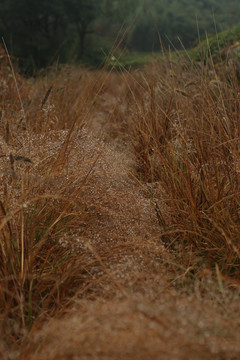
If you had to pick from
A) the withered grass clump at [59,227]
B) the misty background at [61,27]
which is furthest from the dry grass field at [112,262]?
the misty background at [61,27]

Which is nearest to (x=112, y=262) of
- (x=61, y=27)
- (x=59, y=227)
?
(x=59, y=227)

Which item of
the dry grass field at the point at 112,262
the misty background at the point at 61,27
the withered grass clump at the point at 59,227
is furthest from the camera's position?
the misty background at the point at 61,27

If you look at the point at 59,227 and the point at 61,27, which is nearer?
the point at 59,227

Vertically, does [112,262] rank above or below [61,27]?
above

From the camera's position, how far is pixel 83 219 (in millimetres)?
1480

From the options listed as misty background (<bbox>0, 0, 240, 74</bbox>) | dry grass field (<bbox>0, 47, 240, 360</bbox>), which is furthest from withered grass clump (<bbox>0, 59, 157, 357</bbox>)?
misty background (<bbox>0, 0, 240, 74</bbox>)

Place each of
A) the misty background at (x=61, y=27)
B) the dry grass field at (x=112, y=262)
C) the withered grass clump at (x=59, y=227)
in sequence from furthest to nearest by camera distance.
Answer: the misty background at (x=61, y=27) → the withered grass clump at (x=59, y=227) → the dry grass field at (x=112, y=262)

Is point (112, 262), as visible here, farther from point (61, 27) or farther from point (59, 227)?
point (61, 27)

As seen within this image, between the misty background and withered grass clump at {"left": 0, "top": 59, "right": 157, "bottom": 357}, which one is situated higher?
withered grass clump at {"left": 0, "top": 59, "right": 157, "bottom": 357}

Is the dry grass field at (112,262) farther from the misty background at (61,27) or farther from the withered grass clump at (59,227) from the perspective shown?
the misty background at (61,27)

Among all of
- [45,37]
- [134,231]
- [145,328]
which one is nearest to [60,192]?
[134,231]

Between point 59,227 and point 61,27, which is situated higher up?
point 59,227

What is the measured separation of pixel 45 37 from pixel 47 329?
10.3 metres

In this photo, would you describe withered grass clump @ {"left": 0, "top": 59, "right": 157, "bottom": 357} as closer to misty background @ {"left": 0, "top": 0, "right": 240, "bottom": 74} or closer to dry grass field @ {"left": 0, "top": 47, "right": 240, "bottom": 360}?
dry grass field @ {"left": 0, "top": 47, "right": 240, "bottom": 360}
